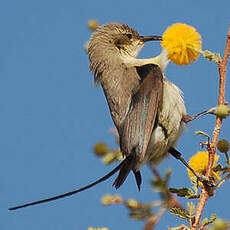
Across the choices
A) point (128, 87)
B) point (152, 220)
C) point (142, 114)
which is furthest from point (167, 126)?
point (152, 220)

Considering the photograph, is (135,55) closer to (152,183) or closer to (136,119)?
(136,119)

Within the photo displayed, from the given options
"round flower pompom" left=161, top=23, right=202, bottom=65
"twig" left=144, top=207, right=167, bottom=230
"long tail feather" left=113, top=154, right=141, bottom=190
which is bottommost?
"twig" left=144, top=207, right=167, bottom=230

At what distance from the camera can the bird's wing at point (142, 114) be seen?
4.14 metres

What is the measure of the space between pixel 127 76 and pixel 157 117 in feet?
2.02

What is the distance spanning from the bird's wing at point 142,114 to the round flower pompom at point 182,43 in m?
0.98

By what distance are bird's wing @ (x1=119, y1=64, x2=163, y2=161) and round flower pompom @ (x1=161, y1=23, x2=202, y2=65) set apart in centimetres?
98

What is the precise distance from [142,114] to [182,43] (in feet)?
3.88

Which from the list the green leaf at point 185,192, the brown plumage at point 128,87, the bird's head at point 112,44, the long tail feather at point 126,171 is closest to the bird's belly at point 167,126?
the brown plumage at point 128,87

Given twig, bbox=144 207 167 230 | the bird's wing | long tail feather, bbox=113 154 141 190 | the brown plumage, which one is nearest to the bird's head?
the brown plumage

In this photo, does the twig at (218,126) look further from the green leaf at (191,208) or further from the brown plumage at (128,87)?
the brown plumage at (128,87)

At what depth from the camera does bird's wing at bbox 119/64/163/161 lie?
13.6 ft

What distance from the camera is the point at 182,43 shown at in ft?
11.0

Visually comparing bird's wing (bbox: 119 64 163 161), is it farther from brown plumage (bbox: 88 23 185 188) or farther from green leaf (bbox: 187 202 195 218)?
green leaf (bbox: 187 202 195 218)

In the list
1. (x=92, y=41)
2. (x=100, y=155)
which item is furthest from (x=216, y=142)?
(x=92, y=41)
